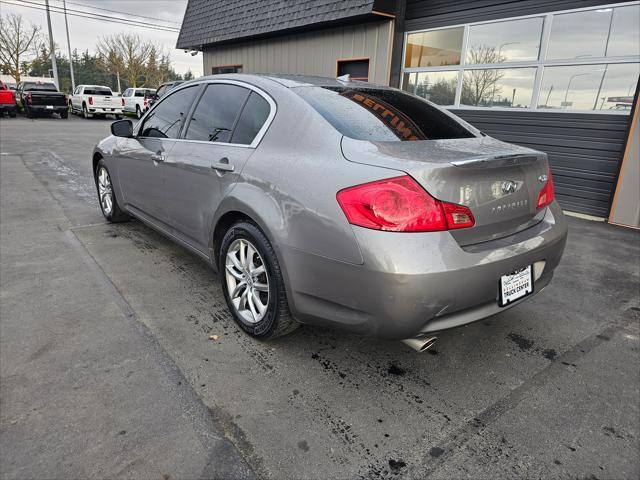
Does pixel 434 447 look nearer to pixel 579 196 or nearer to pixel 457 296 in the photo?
pixel 457 296

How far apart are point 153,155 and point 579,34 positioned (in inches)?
239

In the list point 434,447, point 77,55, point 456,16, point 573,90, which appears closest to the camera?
point 434,447

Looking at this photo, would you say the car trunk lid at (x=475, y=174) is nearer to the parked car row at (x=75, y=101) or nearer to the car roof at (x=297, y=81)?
the car roof at (x=297, y=81)

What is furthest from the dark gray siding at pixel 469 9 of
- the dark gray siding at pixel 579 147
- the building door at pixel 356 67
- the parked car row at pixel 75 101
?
the parked car row at pixel 75 101

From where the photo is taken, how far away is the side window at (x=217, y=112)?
2.93 metres

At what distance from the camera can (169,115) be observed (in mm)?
3719

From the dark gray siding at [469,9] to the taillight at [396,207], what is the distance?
5985 millimetres

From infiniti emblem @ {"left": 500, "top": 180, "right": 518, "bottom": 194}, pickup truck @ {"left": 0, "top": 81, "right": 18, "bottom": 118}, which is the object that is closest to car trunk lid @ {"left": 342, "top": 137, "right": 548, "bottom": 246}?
infiniti emblem @ {"left": 500, "top": 180, "right": 518, "bottom": 194}

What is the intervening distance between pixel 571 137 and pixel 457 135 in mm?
4676

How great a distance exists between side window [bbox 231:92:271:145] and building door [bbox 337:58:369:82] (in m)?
6.85

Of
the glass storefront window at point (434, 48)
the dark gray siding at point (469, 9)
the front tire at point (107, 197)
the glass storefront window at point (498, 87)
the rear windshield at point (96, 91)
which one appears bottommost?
the front tire at point (107, 197)

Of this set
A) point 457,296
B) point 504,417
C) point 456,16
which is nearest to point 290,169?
point 457,296

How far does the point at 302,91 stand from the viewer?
2.64m

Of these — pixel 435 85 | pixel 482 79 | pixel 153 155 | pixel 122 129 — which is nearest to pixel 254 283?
pixel 153 155
